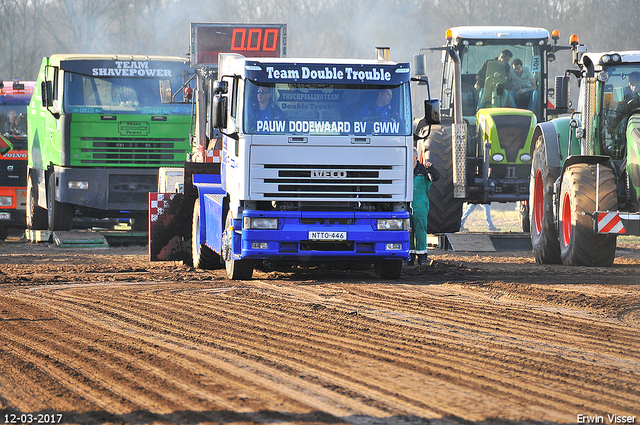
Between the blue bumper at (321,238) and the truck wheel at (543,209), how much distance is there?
11.3 feet

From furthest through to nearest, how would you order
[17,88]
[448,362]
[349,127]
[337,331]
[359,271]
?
[17,88] → [359,271] → [349,127] → [337,331] → [448,362]

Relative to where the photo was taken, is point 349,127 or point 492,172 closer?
point 349,127

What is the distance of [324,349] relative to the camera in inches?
293

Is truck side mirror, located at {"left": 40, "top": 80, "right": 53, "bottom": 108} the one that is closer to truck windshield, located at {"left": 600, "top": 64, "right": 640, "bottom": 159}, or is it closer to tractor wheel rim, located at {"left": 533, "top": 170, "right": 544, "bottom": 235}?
tractor wheel rim, located at {"left": 533, "top": 170, "right": 544, "bottom": 235}

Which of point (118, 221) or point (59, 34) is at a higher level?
point (59, 34)

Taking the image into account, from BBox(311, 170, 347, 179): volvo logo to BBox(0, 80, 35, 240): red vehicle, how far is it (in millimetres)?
12985

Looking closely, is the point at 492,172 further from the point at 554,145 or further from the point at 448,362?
the point at 448,362

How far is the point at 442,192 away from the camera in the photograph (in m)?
16.9

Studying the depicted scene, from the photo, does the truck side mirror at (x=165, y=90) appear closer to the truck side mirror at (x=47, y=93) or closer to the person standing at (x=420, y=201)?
the truck side mirror at (x=47, y=93)

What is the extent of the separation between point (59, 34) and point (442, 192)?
46243mm

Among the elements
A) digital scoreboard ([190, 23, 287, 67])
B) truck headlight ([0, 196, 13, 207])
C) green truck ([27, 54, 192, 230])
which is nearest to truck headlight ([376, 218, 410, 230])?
digital scoreboard ([190, 23, 287, 67])

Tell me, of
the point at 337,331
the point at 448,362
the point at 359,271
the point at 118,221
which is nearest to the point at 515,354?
the point at 448,362

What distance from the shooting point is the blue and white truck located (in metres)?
11.4

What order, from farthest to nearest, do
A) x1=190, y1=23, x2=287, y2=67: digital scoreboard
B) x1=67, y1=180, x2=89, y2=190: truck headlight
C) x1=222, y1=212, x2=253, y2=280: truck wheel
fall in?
x1=67, y1=180, x2=89, y2=190: truck headlight < x1=190, y1=23, x2=287, y2=67: digital scoreboard < x1=222, y1=212, x2=253, y2=280: truck wheel
